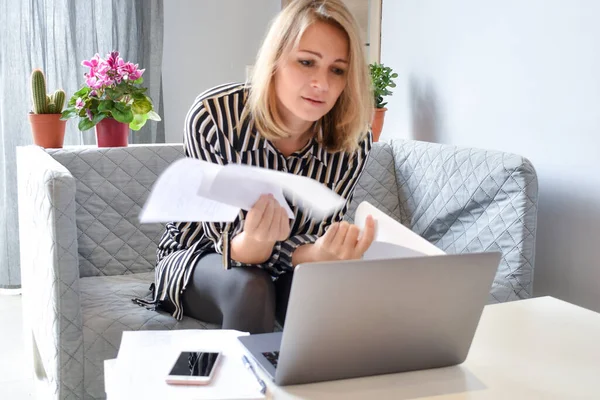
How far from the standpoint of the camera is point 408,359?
32.3 inches

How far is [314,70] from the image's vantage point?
1341mm

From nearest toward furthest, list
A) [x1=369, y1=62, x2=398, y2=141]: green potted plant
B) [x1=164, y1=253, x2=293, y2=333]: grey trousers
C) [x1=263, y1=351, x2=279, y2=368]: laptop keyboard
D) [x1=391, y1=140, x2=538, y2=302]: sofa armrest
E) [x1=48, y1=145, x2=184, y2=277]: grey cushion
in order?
[x1=263, y1=351, x2=279, y2=368]: laptop keyboard
[x1=164, y1=253, x2=293, y2=333]: grey trousers
[x1=391, y1=140, x2=538, y2=302]: sofa armrest
[x1=48, y1=145, x2=184, y2=277]: grey cushion
[x1=369, y1=62, x2=398, y2=141]: green potted plant

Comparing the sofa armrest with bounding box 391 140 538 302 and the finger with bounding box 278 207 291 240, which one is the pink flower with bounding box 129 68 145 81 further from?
the finger with bounding box 278 207 291 240

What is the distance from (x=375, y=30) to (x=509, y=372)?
7.07 feet

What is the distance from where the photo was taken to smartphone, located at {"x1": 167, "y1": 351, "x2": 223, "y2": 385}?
29.6 inches

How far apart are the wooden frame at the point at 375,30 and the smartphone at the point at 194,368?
2157mm

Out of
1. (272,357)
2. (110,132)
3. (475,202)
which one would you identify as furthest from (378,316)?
(110,132)

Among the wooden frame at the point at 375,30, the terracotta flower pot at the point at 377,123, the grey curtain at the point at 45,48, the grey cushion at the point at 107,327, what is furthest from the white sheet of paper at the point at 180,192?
the grey curtain at the point at 45,48

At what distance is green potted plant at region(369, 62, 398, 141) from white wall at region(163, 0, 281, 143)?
3.62ft

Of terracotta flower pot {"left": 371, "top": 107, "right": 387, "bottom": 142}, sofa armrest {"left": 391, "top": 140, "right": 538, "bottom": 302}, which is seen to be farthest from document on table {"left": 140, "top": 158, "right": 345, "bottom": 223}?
terracotta flower pot {"left": 371, "top": 107, "right": 387, "bottom": 142}

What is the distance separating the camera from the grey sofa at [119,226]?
1592 millimetres

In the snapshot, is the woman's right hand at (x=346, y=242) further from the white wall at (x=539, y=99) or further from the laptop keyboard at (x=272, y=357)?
the white wall at (x=539, y=99)

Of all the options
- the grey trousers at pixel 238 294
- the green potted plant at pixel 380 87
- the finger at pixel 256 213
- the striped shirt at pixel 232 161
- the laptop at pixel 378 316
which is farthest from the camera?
the green potted plant at pixel 380 87

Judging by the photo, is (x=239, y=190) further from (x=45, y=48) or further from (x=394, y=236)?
(x=45, y=48)
